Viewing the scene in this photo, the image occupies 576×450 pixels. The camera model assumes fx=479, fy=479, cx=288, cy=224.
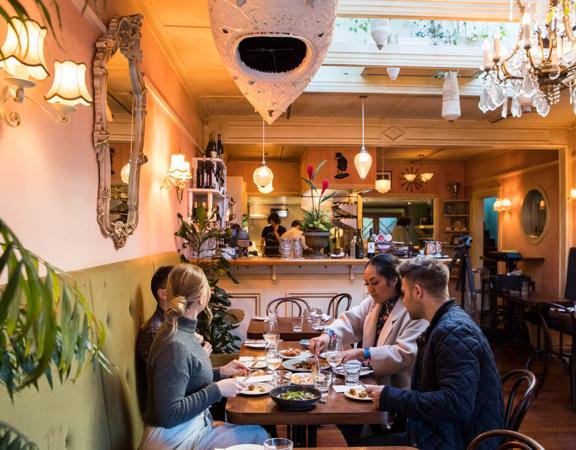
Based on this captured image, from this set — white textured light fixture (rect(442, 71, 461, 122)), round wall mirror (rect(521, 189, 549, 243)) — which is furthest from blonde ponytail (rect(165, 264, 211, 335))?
round wall mirror (rect(521, 189, 549, 243))

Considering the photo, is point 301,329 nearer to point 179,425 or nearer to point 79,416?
point 179,425

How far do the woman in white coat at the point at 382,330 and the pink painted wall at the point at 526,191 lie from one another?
5.36m

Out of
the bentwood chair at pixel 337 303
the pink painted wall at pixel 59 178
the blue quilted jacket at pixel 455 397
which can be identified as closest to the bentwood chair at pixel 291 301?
the bentwood chair at pixel 337 303

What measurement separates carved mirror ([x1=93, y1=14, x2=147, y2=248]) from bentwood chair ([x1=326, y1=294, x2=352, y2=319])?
8.97ft

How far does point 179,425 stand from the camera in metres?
2.02

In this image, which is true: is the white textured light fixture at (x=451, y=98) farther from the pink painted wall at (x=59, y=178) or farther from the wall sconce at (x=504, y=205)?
the wall sconce at (x=504, y=205)

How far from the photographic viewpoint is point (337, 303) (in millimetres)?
5188

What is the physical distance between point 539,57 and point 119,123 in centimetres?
285

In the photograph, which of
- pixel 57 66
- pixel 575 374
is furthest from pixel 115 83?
pixel 575 374

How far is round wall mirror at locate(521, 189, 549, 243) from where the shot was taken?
792 cm

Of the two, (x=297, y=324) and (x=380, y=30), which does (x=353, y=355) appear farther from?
(x=380, y=30)

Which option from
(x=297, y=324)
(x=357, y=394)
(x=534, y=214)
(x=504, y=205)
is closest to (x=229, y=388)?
(x=357, y=394)

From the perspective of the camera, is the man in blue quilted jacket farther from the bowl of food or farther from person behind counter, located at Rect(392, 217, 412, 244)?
person behind counter, located at Rect(392, 217, 412, 244)

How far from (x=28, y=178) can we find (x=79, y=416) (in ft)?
2.85
